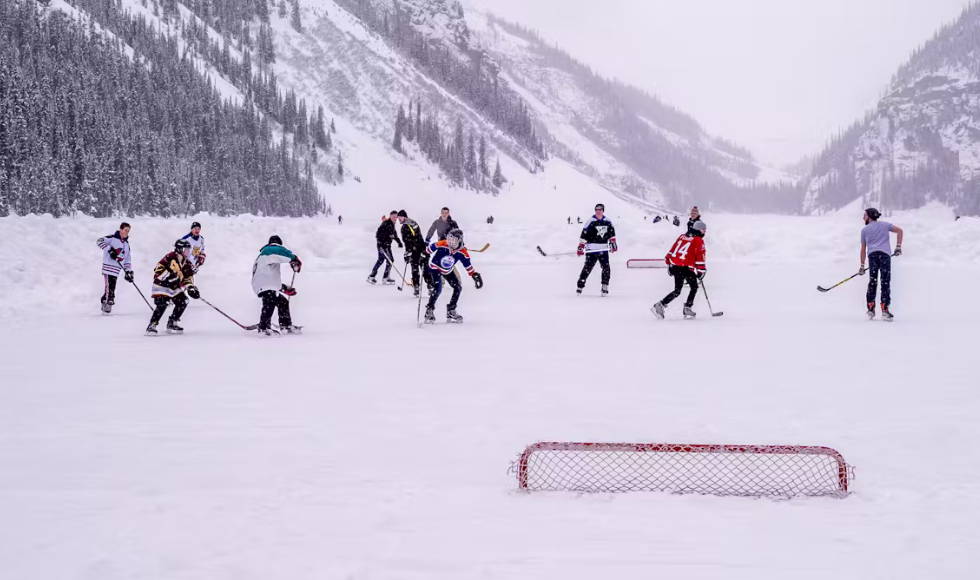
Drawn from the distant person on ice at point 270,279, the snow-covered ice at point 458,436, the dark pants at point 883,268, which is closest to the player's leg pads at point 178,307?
the snow-covered ice at point 458,436

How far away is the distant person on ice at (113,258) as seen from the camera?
15.2 m

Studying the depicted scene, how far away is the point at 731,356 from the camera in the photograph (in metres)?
10.2

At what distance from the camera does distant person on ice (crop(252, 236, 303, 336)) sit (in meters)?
12.3

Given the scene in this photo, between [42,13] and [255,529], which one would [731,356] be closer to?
[255,529]

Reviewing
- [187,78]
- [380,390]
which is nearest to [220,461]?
[380,390]

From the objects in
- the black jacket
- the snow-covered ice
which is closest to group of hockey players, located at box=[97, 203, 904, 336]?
the snow-covered ice

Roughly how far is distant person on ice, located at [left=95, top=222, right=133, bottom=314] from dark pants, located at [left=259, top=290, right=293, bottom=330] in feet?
13.3

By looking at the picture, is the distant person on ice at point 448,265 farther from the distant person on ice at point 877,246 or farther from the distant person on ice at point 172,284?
the distant person on ice at point 877,246

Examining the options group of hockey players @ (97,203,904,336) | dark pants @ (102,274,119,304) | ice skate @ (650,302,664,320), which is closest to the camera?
group of hockey players @ (97,203,904,336)

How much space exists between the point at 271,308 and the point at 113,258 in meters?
4.64

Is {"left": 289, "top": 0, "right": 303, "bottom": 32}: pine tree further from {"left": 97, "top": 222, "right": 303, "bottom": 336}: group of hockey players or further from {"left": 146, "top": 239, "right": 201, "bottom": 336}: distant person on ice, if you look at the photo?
{"left": 146, "top": 239, "right": 201, "bottom": 336}: distant person on ice

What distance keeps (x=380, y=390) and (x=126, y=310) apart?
10261mm

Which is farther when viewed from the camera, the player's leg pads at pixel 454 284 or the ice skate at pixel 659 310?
the ice skate at pixel 659 310

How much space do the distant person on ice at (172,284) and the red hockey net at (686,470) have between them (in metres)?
8.46
